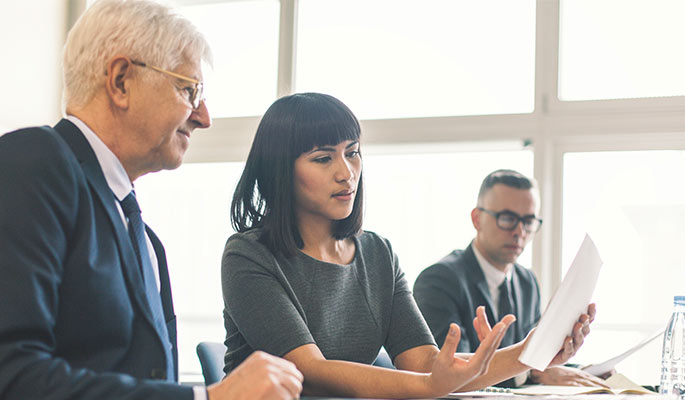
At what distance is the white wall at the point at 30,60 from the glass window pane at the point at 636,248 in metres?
3.23

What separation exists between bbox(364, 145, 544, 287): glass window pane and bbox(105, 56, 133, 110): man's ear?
9.36 feet

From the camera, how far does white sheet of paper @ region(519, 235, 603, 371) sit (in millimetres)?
1484

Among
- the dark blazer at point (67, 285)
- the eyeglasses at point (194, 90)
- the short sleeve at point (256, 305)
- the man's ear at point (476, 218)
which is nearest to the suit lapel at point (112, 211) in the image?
the dark blazer at point (67, 285)

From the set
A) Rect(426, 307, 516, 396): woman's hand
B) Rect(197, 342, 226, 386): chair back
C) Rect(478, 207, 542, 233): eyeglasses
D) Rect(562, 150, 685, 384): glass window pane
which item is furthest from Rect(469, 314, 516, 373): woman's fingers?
Rect(562, 150, 685, 384): glass window pane

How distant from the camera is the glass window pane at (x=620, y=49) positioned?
3.79 m

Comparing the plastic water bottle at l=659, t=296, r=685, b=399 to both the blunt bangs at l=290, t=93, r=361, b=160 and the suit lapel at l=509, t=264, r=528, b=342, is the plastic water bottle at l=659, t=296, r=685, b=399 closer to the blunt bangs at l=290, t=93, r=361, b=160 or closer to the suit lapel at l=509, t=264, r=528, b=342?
the blunt bangs at l=290, t=93, r=361, b=160

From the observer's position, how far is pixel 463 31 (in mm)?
4117

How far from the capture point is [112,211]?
1.27m

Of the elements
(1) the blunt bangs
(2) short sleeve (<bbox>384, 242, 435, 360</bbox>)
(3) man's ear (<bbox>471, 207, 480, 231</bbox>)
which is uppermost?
(1) the blunt bangs

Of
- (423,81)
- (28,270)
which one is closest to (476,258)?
(423,81)

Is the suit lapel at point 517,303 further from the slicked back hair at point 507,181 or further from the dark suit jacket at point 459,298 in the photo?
the slicked back hair at point 507,181

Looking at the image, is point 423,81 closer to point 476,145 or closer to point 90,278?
point 476,145

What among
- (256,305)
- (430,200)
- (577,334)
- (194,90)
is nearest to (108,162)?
(194,90)

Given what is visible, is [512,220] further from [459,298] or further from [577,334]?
[577,334]
